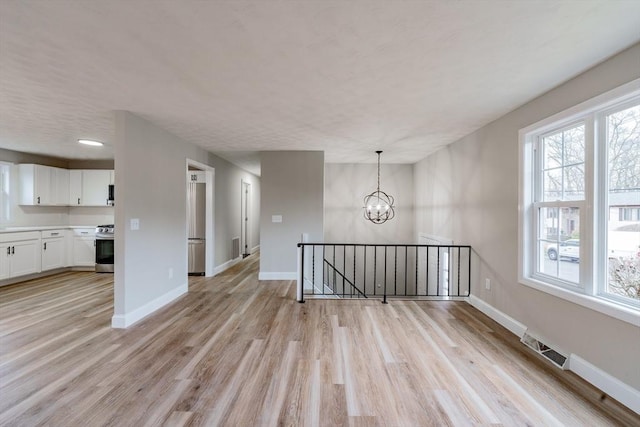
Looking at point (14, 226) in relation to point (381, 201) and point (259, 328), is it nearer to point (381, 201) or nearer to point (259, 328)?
point (259, 328)

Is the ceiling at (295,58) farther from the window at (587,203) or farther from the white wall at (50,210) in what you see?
the white wall at (50,210)

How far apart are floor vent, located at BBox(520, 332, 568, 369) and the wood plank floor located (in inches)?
2.9

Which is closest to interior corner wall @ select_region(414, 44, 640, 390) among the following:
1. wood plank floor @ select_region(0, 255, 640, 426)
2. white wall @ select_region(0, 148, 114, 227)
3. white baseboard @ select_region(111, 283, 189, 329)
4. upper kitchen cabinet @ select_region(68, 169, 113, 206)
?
wood plank floor @ select_region(0, 255, 640, 426)

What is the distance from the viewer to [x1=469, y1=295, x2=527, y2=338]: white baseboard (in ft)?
9.61

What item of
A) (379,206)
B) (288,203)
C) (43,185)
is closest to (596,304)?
(288,203)

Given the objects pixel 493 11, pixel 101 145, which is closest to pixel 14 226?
pixel 101 145

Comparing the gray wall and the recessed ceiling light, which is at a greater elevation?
the recessed ceiling light

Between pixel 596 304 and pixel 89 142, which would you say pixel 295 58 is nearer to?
pixel 596 304

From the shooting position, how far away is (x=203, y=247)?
5.58 meters

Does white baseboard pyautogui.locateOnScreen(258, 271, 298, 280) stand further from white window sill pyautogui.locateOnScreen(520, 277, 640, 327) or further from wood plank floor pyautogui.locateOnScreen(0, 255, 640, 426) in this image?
white window sill pyautogui.locateOnScreen(520, 277, 640, 327)

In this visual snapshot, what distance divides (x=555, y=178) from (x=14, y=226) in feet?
27.3

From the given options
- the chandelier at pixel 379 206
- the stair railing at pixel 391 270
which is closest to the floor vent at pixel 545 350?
the stair railing at pixel 391 270

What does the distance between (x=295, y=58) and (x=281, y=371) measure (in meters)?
2.42

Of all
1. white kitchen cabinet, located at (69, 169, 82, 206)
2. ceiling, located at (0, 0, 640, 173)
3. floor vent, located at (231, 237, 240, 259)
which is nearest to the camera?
ceiling, located at (0, 0, 640, 173)
